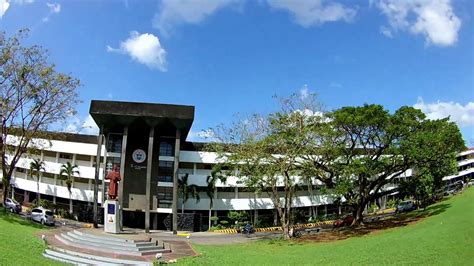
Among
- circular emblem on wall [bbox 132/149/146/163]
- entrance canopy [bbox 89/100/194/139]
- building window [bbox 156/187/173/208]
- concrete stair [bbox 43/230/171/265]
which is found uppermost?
entrance canopy [bbox 89/100/194/139]

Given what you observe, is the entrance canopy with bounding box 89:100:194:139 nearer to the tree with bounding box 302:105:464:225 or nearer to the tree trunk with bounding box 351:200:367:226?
the tree with bounding box 302:105:464:225

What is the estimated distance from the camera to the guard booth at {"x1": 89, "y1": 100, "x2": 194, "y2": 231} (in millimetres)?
35625

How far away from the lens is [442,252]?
49.1 feet

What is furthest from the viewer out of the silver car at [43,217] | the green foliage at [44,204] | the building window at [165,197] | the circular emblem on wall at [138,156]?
the green foliage at [44,204]

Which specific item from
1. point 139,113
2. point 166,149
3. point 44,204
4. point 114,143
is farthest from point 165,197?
point 44,204

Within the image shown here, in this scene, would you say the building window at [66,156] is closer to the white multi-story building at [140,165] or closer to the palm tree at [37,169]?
the white multi-story building at [140,165]

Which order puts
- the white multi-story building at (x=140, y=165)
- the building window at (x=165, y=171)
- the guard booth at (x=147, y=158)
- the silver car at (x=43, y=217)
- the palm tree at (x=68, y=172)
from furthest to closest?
1. the palm tree at (x=68, y=172)
2. the building window at (x=165, y=171)
3. the guard booth at (x=147, y=158)
4. the white multi-story building at (x=140, y=165)
5. the silver car at (x=43, y=217)

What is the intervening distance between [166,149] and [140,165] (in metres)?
3.02

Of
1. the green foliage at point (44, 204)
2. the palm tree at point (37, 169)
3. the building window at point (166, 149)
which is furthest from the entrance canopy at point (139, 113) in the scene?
the green foliage at point (44, 204)

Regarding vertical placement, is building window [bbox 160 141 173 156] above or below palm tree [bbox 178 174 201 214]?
above

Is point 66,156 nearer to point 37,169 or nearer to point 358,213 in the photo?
point 37,169

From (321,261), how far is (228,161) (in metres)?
17.7

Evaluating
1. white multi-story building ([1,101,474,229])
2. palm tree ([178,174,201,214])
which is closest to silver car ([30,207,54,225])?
white multi-story building ([1,101,474,229])

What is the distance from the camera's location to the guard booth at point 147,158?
35.6 meters
